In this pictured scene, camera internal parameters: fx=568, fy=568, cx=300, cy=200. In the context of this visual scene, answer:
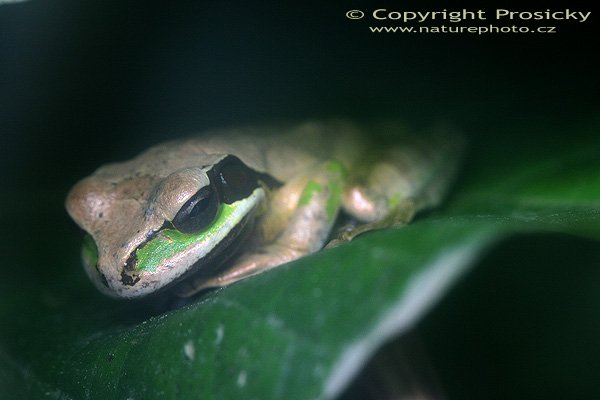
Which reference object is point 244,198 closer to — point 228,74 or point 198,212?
point 198,212

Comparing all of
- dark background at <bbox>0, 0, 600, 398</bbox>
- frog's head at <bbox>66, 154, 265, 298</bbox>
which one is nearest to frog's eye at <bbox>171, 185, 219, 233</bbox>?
frog's head at <bbox>66, 154, 265, 298</bbox>

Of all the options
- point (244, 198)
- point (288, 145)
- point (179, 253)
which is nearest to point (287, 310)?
point (179, 253)

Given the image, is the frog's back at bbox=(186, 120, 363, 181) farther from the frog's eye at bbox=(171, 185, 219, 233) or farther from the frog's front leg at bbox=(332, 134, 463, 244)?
the frog's eye at bbox=(171, 185, 219, 233)

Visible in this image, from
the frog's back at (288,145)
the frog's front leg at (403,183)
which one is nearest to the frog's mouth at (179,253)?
the frog's back at (288,145)

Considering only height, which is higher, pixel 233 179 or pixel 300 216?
pixel 233 179

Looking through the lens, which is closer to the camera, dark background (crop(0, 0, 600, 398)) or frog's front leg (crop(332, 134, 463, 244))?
dark background (crop(0, 0, 600, 398))

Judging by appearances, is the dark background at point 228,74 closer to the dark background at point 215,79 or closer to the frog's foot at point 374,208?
the dark background at point 215,79
